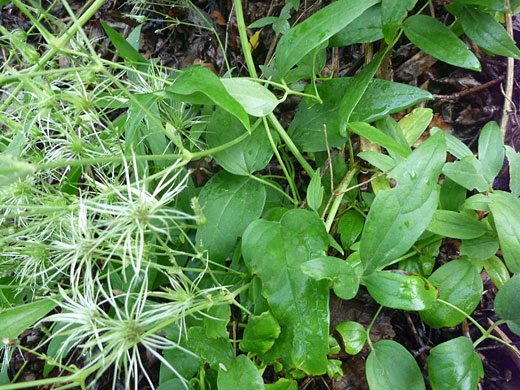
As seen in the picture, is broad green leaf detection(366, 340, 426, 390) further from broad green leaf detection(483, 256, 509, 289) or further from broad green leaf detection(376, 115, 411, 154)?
broad green leaf detection(376, 115, 411, 154)

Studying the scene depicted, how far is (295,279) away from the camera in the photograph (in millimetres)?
616

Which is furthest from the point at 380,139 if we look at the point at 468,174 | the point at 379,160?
the point at 468,174

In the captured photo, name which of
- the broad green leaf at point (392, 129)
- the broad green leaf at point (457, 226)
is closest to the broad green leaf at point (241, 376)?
the broad green leaf at point (457, 226)

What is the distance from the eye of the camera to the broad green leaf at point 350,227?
0.76 m

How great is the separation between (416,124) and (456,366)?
0.46 metres

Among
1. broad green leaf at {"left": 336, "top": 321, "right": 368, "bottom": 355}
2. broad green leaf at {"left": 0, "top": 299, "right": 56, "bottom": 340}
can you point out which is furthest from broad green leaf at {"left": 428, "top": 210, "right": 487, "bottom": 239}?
broad green leaf at {"left": 0, "top": 299, "right": 56, "bottom": 340}

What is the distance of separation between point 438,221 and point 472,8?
1.31ft

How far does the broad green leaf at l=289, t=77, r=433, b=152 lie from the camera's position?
0.70m

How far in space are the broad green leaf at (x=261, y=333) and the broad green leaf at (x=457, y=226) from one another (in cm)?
32

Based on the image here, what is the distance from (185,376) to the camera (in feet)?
2.42

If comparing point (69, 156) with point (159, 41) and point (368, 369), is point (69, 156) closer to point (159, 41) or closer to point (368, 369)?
point (368, 369)

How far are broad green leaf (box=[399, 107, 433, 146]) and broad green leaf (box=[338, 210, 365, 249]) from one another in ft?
0.62

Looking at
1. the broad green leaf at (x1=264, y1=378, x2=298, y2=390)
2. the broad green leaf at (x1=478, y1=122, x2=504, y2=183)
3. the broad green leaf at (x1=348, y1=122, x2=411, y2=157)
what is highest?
the broad green leaf at (x1=348, y1=122, x2=411, y2=157)

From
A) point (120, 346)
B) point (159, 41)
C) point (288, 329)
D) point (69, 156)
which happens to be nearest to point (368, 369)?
point (288, 329)
